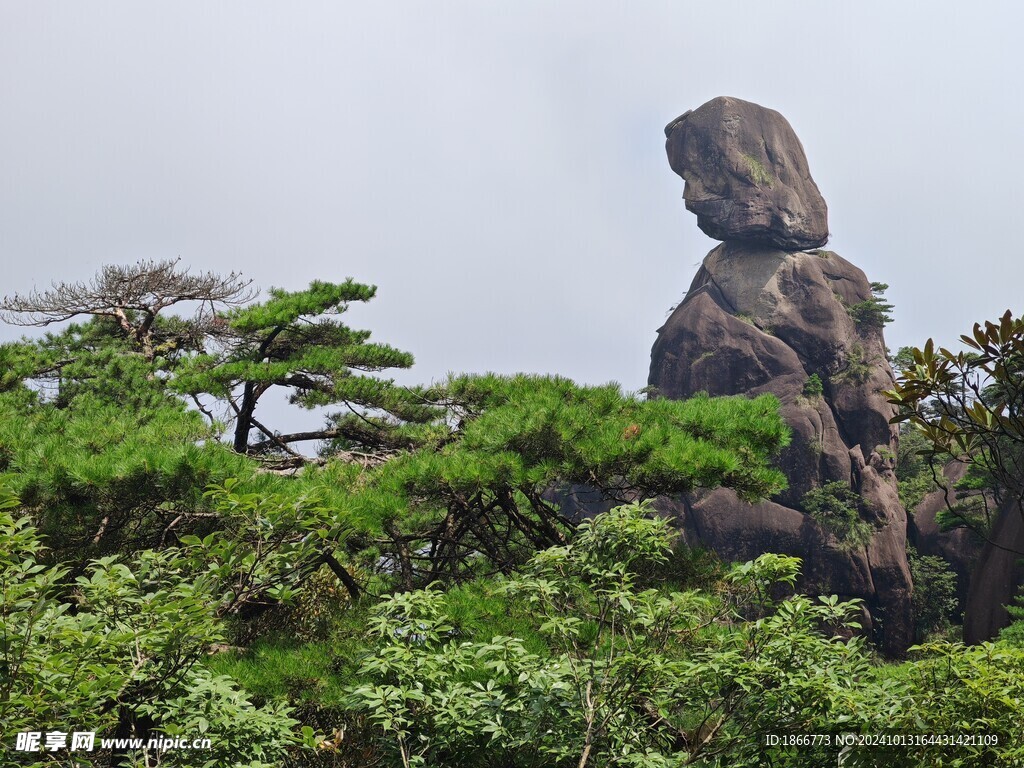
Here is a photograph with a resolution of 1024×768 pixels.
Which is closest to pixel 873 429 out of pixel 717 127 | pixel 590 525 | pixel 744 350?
pixel 744 350

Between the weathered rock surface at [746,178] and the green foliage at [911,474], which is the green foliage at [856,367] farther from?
the weathered rock surface at [746,178]

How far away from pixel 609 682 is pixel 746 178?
29109 millimetres

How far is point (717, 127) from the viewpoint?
30.6 m

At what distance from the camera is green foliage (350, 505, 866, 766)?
326 cm

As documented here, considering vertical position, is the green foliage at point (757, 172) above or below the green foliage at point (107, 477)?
above

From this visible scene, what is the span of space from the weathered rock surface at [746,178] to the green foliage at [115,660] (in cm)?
2907

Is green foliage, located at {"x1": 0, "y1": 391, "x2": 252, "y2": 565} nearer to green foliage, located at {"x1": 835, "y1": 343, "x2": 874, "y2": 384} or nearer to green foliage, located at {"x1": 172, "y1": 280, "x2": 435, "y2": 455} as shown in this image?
green foliage, located at {"x1": 172, "y1": 280, "x2": 435, "y2": 455}

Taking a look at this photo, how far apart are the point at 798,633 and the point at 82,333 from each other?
33.1 feet

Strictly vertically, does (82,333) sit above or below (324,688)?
above

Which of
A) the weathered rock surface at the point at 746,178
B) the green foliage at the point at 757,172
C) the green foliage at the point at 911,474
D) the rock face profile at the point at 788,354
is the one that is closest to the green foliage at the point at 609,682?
the rock face profile at the point at 788,354

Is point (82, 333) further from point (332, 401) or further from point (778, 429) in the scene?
point (778, 429)

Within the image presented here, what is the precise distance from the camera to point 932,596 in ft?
79.5

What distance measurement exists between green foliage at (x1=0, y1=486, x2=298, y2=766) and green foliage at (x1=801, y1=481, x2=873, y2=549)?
924 inches

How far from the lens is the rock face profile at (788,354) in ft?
80.2
